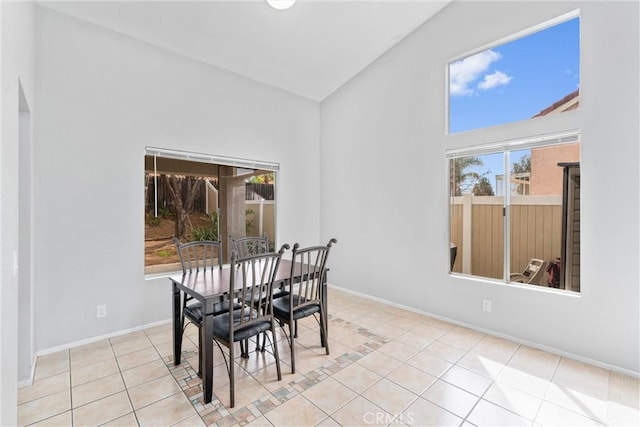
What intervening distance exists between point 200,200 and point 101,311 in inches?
61.8

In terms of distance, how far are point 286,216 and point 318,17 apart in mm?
2684

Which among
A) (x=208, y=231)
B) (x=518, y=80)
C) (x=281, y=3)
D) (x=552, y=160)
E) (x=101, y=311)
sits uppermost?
(x=281, y=3)

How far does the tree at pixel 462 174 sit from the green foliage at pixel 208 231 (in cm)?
303

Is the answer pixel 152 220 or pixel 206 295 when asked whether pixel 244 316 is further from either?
pixel 152 220

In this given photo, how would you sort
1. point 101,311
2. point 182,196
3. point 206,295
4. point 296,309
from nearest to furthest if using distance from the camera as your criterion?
point 206,295 < point 296,309 < point 101,311 < point 182,196

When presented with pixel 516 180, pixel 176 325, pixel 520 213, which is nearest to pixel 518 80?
pixel 516 180

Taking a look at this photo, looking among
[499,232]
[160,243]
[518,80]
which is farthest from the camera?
[160,243]

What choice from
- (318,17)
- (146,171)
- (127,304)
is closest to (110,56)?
(146,171)

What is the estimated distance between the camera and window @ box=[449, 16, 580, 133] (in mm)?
2764

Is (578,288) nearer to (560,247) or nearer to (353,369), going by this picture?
(560,247)

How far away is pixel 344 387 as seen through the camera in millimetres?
2232

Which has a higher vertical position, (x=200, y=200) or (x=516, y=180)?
(x=516, y=180)

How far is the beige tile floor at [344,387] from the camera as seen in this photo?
1917mm

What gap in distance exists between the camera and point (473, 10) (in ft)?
10.7
